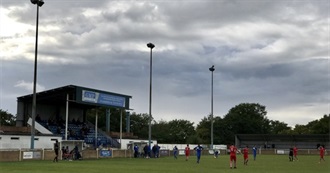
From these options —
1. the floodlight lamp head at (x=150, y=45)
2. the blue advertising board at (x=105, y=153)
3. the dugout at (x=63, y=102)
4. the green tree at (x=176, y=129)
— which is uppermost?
the floodlight lamp head at (x=150, y=45)

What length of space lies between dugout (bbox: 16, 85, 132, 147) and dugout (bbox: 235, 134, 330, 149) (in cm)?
4646

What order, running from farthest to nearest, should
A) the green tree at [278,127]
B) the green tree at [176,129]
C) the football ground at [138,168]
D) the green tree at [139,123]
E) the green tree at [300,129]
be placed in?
the green tree at [278,127], the green tree at [300,129], the green tree at [176,129], the green tree at [139,123], the football ground at [138,168]

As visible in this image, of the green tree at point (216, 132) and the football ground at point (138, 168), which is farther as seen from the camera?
the green tree at point (216, 132)

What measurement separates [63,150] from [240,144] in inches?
2784

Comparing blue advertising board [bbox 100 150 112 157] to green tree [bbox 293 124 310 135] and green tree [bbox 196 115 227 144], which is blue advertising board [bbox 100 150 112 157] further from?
green tree [bbox 293 124 310 135]

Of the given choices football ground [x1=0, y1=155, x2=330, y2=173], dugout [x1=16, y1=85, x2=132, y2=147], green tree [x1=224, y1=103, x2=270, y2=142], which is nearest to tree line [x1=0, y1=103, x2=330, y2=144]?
green tree [x1=224, y1=103, x2=270, y2=142]

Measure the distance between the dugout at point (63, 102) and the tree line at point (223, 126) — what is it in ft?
168

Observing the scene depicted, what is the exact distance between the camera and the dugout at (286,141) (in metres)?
104

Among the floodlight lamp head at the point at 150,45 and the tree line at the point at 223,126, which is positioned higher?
the floodlight lamp head at the point at 150,45

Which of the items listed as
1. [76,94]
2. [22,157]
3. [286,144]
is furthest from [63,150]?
[286,144]

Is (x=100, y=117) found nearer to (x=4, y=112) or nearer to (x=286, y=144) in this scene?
(x=4, y=112)

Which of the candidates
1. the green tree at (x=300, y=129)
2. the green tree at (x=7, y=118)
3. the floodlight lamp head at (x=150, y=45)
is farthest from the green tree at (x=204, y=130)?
the floodlight lamp head at (x=150, y=45)

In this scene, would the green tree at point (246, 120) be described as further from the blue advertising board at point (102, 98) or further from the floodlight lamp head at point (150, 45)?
the floodlight lamp head at point (150, 45)

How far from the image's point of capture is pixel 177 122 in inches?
6112
